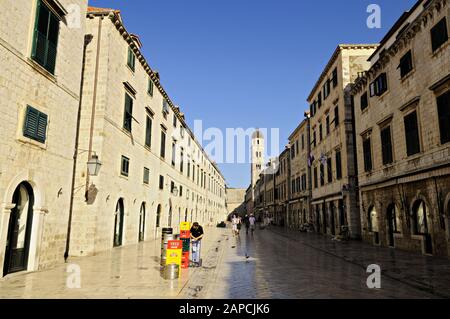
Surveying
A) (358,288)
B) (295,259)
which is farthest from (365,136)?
(358,288)

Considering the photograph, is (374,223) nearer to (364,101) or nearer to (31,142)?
(364,101)

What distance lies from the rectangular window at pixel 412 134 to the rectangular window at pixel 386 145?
5.89 ft

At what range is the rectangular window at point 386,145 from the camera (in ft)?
58.1

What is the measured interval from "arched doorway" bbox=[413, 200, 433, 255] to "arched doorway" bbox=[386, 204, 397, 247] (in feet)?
6.45

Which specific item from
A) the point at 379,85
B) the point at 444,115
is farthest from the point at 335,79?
the point at 444,115

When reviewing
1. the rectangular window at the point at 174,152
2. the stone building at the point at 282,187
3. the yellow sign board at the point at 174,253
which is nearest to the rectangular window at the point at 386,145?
the yellow sign board at the point at 174,253

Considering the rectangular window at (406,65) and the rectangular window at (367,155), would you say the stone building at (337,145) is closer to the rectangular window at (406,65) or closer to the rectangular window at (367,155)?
the rectangular window at (367,155)

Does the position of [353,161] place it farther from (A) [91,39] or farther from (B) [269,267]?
(A) [91,39]

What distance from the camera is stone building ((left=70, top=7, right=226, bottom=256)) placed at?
14.6 m

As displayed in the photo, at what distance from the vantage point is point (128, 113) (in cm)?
1819

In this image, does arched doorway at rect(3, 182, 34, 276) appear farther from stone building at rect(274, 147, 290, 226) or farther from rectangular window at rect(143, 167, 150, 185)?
stone building at rect(274, 147, 290, 226)

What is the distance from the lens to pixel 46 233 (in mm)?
10352

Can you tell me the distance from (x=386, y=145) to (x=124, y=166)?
567 inches
